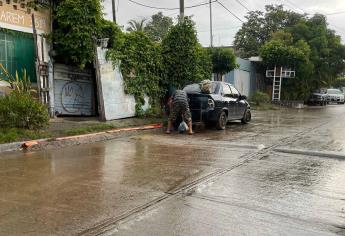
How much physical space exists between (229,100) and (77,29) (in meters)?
5.53

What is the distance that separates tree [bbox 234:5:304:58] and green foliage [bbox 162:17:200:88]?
3356 centimetres

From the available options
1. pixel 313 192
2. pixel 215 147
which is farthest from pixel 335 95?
pixel 313 192

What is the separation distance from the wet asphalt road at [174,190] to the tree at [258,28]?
41.8 m

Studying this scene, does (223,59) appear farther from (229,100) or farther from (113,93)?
(113,93)

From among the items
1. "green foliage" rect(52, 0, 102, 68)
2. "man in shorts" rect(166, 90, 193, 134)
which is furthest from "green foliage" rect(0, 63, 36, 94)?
"man in shorts" rect(166, 90, 193, 134)

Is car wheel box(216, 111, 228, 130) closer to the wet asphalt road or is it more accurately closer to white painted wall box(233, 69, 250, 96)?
the wet asphalt road

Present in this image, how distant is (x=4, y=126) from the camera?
36.0 feet

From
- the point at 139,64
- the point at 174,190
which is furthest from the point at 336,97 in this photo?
the point at 174,190

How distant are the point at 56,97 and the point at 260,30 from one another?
41.2 metres

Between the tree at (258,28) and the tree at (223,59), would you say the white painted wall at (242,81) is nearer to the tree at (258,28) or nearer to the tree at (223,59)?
the tree at (223,59)

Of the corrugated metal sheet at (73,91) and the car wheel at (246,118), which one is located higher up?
the corrugated metal sheet at (73,91)

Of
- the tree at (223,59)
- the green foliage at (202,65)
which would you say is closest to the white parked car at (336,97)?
the tree at (223,59)

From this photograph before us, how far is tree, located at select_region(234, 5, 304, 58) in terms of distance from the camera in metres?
50.3

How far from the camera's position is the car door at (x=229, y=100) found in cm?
1507
